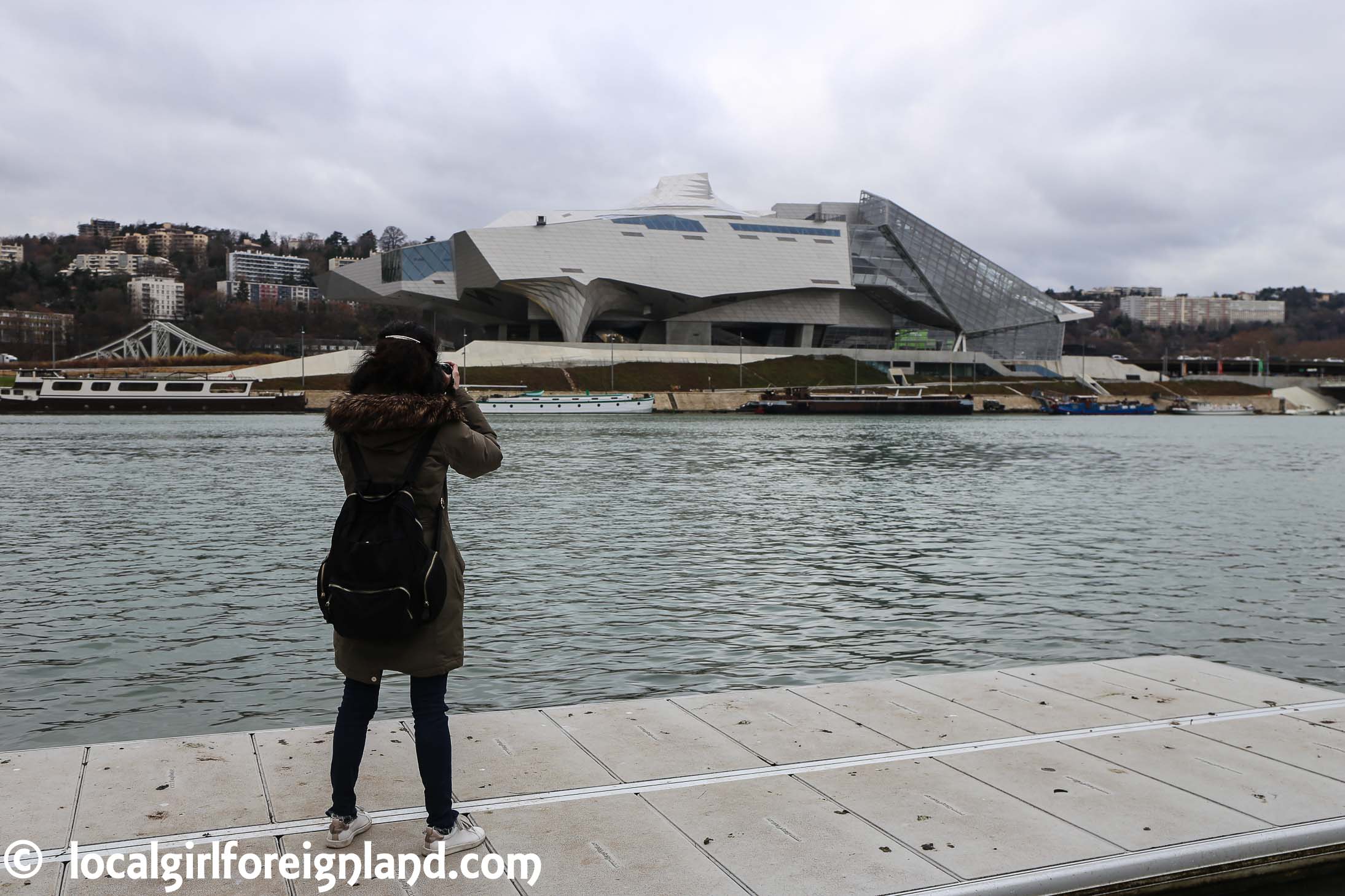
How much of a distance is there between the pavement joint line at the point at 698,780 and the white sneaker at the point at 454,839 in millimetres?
327

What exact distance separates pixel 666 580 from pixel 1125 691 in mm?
7518

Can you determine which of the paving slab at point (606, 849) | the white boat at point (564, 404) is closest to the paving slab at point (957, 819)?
the paving slab at point (606, 849)

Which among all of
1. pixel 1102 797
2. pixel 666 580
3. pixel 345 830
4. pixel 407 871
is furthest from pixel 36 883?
pixel 666 580

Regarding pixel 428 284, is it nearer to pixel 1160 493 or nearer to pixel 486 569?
pixel 1160 493

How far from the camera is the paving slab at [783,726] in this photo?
18.3 ft

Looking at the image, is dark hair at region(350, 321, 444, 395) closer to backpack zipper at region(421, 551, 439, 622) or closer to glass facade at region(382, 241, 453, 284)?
backpack zipper at region(421, 551, 439, 622)

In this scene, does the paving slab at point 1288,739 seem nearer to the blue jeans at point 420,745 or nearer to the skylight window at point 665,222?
the blue jeans at point 420,745

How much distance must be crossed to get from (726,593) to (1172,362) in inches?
6072

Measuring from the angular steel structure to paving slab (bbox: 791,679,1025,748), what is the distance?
269 feet

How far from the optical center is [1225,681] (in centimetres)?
707

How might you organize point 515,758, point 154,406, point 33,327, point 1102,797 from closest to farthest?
point 1102,797 → point 515,758 → point 154,406 → point 33,327

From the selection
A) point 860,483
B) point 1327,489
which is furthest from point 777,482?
point 1327,489

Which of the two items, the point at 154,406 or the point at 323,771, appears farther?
the point at 154,406
